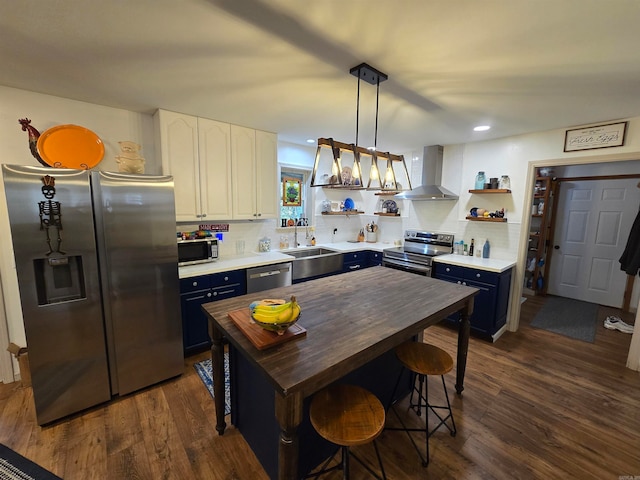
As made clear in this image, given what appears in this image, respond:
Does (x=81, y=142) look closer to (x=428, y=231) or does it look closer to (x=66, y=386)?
(x=66, y=386)

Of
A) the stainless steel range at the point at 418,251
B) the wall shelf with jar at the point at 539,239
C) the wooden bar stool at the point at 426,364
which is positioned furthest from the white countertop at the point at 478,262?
the wall shelf with jar at the point at 539,239

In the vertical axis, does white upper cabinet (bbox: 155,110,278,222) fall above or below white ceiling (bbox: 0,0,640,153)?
below

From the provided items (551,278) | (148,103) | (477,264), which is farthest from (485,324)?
(148,103)

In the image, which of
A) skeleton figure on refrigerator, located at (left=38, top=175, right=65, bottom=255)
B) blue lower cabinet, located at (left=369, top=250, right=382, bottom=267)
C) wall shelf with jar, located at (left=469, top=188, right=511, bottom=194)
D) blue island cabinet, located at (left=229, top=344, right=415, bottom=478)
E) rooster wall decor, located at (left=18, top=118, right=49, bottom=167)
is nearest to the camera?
blue island cabinet, located at (left=229, top=344, right=415, bottom=478)

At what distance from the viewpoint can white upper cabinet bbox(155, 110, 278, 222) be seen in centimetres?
271

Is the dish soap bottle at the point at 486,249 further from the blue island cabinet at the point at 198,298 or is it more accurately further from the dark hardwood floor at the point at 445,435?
the blue island cabinet at the point at 198,298

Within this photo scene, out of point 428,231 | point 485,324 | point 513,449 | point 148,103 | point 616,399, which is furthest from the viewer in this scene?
point 428,231

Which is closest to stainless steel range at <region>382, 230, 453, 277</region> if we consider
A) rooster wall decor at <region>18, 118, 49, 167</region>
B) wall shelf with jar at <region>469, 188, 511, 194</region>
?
wall shelf with jar at <region>469, 188, 511, 194</region>

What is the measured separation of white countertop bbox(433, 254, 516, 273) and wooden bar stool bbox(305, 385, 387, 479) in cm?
237

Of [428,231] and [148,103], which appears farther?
[428,231]

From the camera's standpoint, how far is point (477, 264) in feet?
10.6

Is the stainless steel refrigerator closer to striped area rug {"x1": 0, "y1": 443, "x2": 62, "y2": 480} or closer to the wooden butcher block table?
the wooden butcher block table

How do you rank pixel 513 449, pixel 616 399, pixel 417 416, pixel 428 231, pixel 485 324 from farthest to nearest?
pixel 428 231
pixel 485 324
pixel 616 399
pixel 417 416
pixel 513 449

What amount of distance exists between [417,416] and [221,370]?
4.82ft
